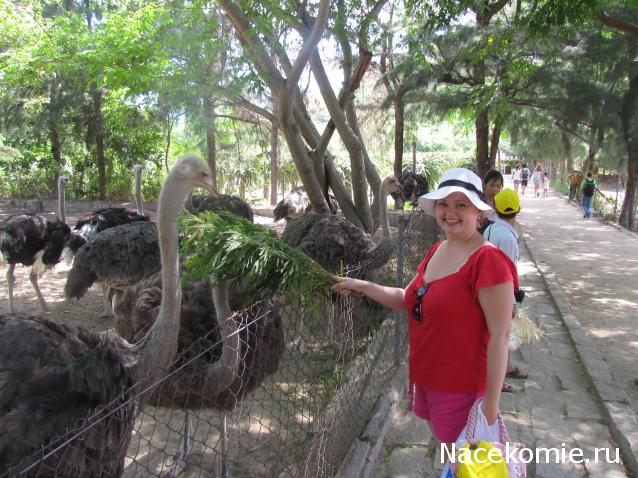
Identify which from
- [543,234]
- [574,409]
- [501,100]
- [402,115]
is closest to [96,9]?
[402,115]

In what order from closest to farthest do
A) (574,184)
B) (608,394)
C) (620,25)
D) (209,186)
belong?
(209,186) < (608,394) < (620,25) < (574,184)

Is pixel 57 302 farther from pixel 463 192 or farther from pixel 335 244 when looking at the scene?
pixel 463 192

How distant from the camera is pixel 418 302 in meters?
2.16

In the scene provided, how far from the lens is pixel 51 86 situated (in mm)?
14516

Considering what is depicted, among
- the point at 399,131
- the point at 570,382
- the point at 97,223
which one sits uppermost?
the point at 399,131

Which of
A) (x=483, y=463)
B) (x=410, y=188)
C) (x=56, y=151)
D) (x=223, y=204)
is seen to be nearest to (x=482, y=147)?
(x=410, y=188)

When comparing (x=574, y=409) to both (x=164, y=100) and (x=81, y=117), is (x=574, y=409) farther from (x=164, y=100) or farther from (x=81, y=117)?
(x=81, y=117)

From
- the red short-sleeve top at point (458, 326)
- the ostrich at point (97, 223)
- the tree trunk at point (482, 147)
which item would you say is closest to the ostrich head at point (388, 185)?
the ostrich at point (97, 223)

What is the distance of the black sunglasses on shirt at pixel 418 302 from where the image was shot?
213 cm

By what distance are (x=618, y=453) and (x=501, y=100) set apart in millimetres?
5949

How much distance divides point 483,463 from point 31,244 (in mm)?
6078

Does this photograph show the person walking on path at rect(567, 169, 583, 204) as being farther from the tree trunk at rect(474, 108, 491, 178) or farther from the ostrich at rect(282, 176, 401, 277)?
the ostrich at rect(282, 176, 401, 277)

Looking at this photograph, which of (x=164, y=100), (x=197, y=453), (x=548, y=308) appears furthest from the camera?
(x=164, y=100)

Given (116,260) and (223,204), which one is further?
(223,204)
